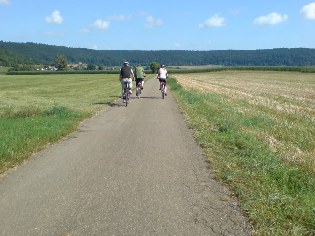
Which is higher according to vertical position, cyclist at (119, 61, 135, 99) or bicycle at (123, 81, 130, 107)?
cyclist at (119, 61, 135, 99)

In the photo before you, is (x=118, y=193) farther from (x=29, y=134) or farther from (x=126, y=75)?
(x=126, y=75)

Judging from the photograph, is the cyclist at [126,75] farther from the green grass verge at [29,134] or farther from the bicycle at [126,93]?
the green grass verge at [29,134]

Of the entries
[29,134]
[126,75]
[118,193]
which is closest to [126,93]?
[126,75]

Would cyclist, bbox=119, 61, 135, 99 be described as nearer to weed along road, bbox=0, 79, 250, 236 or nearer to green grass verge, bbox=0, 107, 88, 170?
green grass verge, bbox=0, 107, 88, 170

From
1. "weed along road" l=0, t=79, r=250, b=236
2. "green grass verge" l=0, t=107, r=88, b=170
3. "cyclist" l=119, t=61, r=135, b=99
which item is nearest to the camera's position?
"weed along road" l=0, t=79, r=250, b=236

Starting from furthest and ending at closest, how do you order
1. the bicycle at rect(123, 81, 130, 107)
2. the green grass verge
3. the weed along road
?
the bicycle at rect(123, 81, 130, 107), the green grass verge, the weed along road

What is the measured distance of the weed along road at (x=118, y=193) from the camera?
16.7ft

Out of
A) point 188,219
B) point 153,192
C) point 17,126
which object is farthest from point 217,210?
point 17,126

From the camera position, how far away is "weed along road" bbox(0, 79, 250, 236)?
5.10m

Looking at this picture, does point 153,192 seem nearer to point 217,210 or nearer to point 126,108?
point 217,210

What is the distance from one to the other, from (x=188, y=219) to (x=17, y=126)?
8.30m

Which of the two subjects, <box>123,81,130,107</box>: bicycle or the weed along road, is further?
<box>123,81,130,107</box>: bicycle

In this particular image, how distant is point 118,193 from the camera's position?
20.8 feet

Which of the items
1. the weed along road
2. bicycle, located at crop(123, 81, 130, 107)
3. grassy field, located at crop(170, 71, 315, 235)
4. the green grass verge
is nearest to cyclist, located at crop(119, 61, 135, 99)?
bicycle, located at crop(123, 81, 130, 107)
